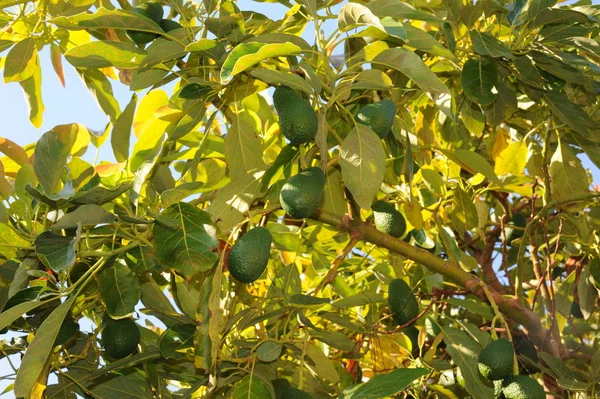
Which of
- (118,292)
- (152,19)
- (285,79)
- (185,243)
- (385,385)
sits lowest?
(385,385)

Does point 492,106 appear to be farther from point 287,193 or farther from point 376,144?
point 287,193

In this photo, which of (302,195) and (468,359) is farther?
(468,359)

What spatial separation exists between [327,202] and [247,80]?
308mm

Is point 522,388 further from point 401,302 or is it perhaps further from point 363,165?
point 363,165

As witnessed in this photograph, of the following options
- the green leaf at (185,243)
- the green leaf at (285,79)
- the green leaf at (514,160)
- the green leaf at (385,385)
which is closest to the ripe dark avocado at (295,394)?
the green leaf at (385,385)

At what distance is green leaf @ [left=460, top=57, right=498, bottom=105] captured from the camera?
1.63 m

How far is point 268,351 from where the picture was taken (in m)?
1.42

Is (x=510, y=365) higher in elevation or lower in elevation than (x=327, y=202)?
lower

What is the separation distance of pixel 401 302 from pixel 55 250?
80 cm

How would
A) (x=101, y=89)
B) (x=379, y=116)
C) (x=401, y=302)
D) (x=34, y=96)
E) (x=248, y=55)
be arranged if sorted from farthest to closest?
(x=34, y=96) → (x=101, y=89) → (x=401, y=302) → (x=379, y=116) → (x=248, y=55)

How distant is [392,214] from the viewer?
1.63 metres

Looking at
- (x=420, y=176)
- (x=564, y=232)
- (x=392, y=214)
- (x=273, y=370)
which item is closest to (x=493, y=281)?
(x=564, y=232)

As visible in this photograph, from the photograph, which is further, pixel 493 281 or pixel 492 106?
pixel 493 281

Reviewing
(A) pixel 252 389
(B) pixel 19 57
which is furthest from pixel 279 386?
(B) pixel 19 57
